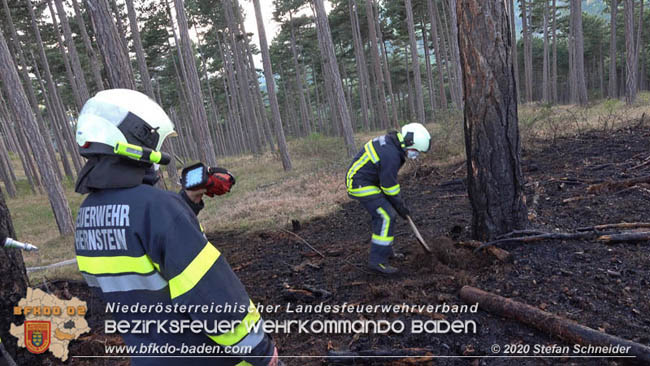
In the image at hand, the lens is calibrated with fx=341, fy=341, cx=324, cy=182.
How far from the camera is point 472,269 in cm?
402

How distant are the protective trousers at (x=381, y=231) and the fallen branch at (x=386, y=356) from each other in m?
1.90

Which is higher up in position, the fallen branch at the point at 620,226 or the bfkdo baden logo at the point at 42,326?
the bfkdo baden logo at the point at 42,326

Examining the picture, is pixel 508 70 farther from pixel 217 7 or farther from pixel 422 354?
pixel 217 7

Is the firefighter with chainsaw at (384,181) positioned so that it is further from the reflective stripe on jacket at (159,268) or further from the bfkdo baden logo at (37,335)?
the bfkdo baden logo at (37,335)

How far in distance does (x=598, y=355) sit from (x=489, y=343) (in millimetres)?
704

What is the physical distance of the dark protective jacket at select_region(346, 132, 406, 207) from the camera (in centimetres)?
470

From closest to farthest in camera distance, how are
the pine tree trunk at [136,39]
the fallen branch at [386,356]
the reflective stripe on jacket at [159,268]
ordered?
1. the reflective stripe on jacket at [159,268]
2. the fallen branch at [386,356]
3. the pine tree trunk at [136,39]

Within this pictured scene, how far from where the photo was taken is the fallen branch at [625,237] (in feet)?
12.1

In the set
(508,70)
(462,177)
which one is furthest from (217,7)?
(508,70)

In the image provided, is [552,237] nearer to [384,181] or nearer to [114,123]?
[384,181]

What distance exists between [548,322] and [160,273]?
2870 millimetres

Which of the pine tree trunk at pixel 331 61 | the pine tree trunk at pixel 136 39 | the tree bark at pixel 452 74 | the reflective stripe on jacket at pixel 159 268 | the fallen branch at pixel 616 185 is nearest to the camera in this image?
the reflective stripe on jacket at pixel 159 268

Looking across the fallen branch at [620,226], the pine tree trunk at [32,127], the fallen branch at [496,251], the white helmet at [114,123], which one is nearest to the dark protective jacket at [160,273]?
the white helmet at [114,123]

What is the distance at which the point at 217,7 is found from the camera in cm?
2580
